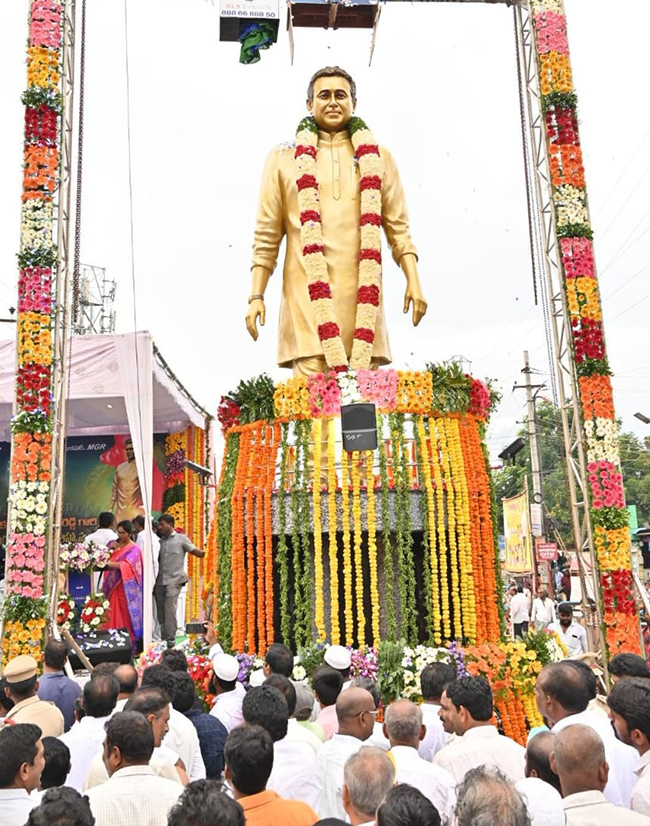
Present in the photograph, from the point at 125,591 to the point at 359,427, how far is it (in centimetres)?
408

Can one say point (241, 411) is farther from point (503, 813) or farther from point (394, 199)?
point (503, 813)

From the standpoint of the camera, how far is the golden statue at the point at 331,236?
898 cm

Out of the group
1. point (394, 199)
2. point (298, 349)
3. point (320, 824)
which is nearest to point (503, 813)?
point (320, 824)

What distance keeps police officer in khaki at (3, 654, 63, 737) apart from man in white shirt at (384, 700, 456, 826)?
1.71 meters

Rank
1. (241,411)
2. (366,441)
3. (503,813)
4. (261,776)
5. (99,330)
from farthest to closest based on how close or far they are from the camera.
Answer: (99,330) < (241,411) < (366,441) < (261,776) < (503,813)

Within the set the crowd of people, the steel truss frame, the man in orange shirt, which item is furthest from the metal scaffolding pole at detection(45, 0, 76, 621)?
the man in orange shirt

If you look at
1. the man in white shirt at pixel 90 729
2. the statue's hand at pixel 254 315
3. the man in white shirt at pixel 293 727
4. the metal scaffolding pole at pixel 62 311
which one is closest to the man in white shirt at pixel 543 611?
the statue's hand at pixel 254 315

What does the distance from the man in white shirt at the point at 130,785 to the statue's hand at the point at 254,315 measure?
6300 mm

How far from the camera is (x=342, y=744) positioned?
12.1 feet

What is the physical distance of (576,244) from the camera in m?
9.73

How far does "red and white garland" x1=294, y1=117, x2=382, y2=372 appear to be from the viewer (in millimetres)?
8859

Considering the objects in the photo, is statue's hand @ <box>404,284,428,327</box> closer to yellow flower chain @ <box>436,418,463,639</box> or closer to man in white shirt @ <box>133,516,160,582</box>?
yellow flower chain @ <box>436,418,463,639</box>

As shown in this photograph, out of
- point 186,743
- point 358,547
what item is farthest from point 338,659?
point 358,547

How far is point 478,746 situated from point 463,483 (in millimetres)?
4416
